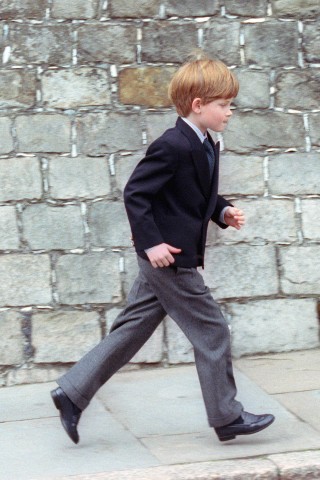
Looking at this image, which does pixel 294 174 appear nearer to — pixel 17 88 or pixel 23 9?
pixel 17 88

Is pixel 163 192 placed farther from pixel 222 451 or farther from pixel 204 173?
pixel 222 451

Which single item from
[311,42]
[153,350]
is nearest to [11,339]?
[153,350]

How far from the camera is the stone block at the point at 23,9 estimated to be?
5715 mm

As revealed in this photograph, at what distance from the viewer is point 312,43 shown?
604cm

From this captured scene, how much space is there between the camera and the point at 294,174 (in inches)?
240

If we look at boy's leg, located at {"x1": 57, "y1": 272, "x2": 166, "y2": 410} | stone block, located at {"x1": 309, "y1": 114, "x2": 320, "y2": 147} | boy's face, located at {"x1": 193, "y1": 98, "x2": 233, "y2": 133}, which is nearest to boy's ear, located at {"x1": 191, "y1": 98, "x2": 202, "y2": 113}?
boy's face, located at {"x1": 193, "y1": 98, "x2": 233, "y2": 133}

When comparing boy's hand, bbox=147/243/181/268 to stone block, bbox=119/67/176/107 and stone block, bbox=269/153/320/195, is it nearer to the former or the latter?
stone block, bbox=119/67/176/107

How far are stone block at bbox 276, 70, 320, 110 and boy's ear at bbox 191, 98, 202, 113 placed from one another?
58.1 inches

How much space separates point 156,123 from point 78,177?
1.61ft

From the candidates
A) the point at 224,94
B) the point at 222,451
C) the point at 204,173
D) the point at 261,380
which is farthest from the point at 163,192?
the point at 261,380

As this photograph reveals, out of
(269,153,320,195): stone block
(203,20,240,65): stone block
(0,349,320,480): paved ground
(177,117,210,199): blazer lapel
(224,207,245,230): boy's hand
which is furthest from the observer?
(269,153,320,195): stone block

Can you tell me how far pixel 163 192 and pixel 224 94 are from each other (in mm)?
473

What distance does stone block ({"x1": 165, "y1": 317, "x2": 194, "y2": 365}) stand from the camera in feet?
19.6

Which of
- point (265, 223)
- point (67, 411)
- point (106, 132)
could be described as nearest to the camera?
point (67, 411)
